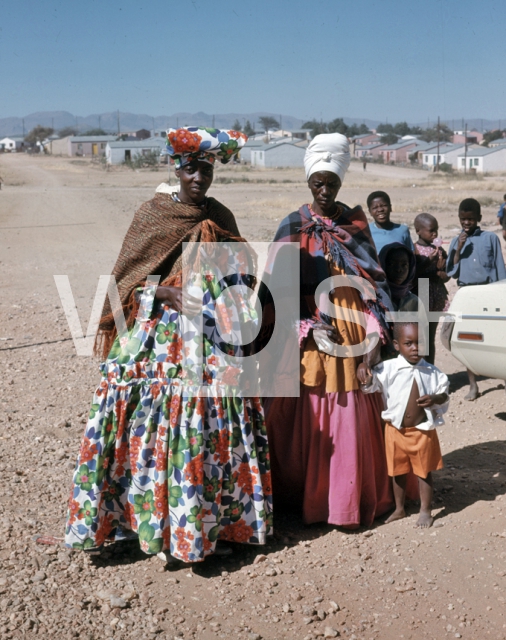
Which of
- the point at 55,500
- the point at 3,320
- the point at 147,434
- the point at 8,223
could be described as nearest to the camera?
the point at 147,434

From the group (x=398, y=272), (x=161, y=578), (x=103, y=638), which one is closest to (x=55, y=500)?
(x=161, y=578)

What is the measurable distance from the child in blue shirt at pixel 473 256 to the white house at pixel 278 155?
68.8 m

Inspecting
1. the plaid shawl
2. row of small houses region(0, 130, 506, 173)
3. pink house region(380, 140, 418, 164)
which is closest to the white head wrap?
the plaid shawl

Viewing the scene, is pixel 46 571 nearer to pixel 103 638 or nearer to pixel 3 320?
pixel 103 638

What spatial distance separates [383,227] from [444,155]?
A: 259ft

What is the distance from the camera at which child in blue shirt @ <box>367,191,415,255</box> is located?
5855 mm

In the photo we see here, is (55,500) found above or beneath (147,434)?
beneath

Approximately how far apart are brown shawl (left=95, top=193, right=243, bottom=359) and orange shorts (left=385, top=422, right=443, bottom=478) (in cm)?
137

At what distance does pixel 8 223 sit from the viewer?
20828mm

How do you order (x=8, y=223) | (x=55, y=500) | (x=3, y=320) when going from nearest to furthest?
(x=55, y=500) < (x=3, y=320) < (x=8, y=223)

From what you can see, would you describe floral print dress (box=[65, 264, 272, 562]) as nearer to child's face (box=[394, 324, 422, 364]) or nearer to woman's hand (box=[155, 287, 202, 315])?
woman's hand (box=[155, 287, 202, 315])

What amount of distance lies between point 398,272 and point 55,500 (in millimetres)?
2386

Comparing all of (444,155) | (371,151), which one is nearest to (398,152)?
(371,151)

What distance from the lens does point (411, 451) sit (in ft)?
13.3
